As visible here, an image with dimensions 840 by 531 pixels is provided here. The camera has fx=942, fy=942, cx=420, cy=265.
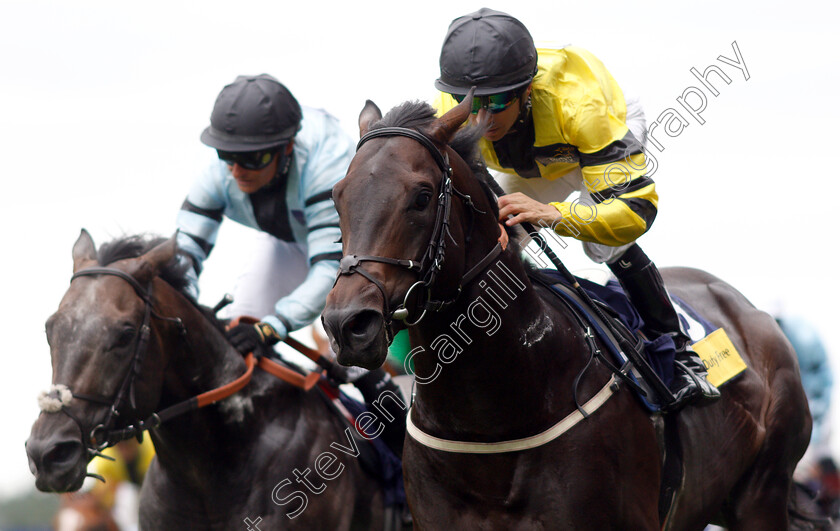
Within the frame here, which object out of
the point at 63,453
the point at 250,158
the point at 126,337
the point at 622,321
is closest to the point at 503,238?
the point at 622,321

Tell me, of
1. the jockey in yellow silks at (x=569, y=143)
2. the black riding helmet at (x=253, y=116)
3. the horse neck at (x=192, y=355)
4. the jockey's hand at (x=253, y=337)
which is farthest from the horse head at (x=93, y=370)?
the jockey in yellow silks at (x=569, y=143)

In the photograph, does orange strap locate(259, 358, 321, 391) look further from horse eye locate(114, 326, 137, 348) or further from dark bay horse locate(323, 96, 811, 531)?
dark bay horse locate(323, 96, 811, 531)

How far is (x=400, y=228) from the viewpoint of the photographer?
2.74 metres

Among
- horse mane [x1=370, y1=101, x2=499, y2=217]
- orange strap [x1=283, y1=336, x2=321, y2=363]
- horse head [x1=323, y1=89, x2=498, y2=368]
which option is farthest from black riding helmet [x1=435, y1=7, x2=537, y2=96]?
orange strap [x1=283, y1=336, x2=321, y2=363]

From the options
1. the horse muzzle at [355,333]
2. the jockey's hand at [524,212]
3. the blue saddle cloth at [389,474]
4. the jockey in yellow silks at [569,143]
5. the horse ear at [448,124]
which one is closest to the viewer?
the horse muzzle at [355,333]

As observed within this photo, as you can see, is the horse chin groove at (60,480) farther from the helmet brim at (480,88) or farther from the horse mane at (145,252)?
the helmet brim at (480,88)

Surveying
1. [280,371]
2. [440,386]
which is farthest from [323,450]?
[440,386]

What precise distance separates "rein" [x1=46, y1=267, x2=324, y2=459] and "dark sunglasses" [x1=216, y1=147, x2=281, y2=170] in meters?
1.18

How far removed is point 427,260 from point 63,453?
2115mm

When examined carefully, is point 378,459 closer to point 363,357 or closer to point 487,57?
point 487,57

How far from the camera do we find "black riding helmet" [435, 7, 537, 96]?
367cm

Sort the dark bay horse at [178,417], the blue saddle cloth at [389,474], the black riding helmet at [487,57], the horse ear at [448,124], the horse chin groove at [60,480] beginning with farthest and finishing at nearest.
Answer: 1. the blue saddle cloth at [389,474]
2. the dark bay horse at [178,417]
3. the horse chin groove at [60,480]
4. the black riding helmet at [487,57]
5. the horse ear at [448,124]

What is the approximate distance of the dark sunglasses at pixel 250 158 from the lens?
5359 mm

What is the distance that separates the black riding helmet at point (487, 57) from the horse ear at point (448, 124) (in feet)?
1.91
